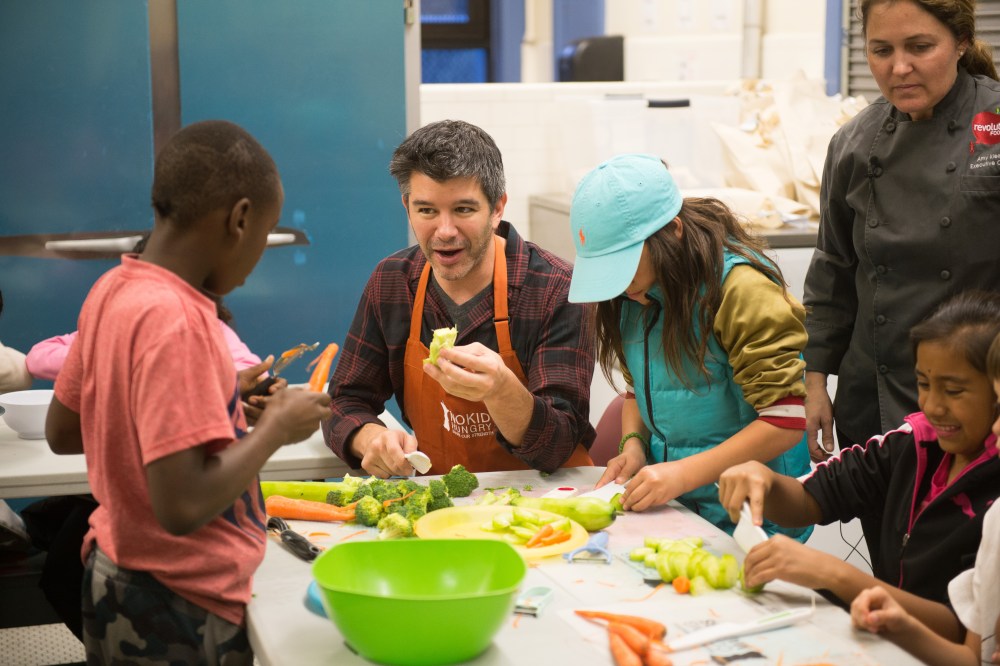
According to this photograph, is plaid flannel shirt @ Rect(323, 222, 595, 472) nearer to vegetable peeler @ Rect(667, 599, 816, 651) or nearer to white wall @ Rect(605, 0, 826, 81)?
vegetable peeler @ Rect(667, 599, 816, 651)

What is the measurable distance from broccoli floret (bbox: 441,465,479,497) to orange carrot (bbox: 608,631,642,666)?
2.55ft

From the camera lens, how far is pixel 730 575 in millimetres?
2014

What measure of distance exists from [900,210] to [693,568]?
1217 millimetres

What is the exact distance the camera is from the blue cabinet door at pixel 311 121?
4344 millimetres

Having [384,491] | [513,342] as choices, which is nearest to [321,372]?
[513,342]

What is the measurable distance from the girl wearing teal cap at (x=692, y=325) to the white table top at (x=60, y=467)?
0.78m

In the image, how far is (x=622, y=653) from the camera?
171 centimetres

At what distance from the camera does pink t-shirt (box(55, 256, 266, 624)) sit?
5.41ft

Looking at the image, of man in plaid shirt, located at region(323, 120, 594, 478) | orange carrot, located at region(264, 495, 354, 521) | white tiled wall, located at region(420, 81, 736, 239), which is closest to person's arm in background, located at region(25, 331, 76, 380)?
man in plaid shirt, located at region(323, 120, 594, 478)

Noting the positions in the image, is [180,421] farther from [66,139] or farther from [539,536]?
[66,139]

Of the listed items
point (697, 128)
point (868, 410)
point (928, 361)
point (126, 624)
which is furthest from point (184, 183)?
point (697, 128)

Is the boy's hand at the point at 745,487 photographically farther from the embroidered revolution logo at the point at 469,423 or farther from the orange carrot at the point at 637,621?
the embroidered revolution logo at the point at 469,423

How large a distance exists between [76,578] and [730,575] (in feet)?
6.15

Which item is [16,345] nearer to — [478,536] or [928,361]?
[478,536]
